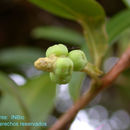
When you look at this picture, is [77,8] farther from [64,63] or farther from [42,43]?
[42,43]

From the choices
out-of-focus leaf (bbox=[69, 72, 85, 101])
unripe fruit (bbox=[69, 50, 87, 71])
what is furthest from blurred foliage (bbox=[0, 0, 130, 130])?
unripe fruit (bbox=[69, 50, 87, 71])

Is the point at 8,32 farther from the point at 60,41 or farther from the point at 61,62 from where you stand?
the point at 61,62

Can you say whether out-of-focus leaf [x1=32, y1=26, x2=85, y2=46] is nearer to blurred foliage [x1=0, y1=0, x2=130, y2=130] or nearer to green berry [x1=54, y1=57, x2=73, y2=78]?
blurred foliage [x1=0, y1=0, x2=130, y2=130]

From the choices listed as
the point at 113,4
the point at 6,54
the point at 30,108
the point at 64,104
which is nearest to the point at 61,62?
the point at 30,108

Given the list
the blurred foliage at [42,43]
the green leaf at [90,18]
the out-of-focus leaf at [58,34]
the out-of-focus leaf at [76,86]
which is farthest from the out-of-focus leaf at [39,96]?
the out-of-focus leaf at [58,34]

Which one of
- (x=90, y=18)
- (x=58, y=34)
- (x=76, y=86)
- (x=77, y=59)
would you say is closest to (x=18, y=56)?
(x=58, y=34)

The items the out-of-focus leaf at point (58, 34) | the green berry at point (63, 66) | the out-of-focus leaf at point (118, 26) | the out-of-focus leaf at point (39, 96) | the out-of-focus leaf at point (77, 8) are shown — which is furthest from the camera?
the out-of-focus leaf at point (58, 34)

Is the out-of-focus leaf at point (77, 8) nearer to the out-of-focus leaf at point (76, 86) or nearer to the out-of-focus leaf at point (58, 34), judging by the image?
the out-of-focus leaf at point (76, 86)
